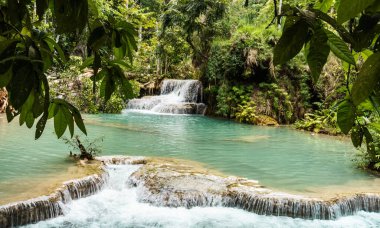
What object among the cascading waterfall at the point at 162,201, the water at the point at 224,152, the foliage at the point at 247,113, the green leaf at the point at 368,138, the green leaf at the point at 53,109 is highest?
the green leaf at the point at 53,109

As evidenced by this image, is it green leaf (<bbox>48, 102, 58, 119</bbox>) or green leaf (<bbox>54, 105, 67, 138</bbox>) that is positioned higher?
green leaf (<bbox>48, 102, 58, 119</bbox>)

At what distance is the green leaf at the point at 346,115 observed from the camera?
0.77 m

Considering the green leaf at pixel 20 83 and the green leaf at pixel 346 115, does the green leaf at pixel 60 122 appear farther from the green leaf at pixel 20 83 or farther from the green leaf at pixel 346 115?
the green leaf at pixel 346 115

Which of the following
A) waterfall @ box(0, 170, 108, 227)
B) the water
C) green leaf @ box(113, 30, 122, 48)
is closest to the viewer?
green leaf @ box(113, 30, 122, 48)

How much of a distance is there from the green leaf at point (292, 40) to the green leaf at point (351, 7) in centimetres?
15

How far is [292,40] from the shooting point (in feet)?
2.02

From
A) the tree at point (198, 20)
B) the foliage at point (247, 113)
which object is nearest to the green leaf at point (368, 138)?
the foliage at point (247, 113)

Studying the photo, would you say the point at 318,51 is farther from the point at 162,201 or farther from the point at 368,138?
the point at 162,201

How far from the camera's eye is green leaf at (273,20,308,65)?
24.0 inches

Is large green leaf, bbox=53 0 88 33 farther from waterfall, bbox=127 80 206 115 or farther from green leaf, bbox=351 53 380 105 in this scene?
waterfall, bbox=127 80 206 115

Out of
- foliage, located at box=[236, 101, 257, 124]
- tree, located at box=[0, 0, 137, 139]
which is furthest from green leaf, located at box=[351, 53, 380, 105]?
foliage, located at box=[236, 101, 257, 124]

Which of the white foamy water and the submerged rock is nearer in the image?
the white foamy water

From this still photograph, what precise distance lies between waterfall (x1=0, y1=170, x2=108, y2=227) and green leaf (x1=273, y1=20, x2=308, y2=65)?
184 inches

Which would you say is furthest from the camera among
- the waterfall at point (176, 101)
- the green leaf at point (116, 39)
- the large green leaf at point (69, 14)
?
the waterfall at point (176, 101)
